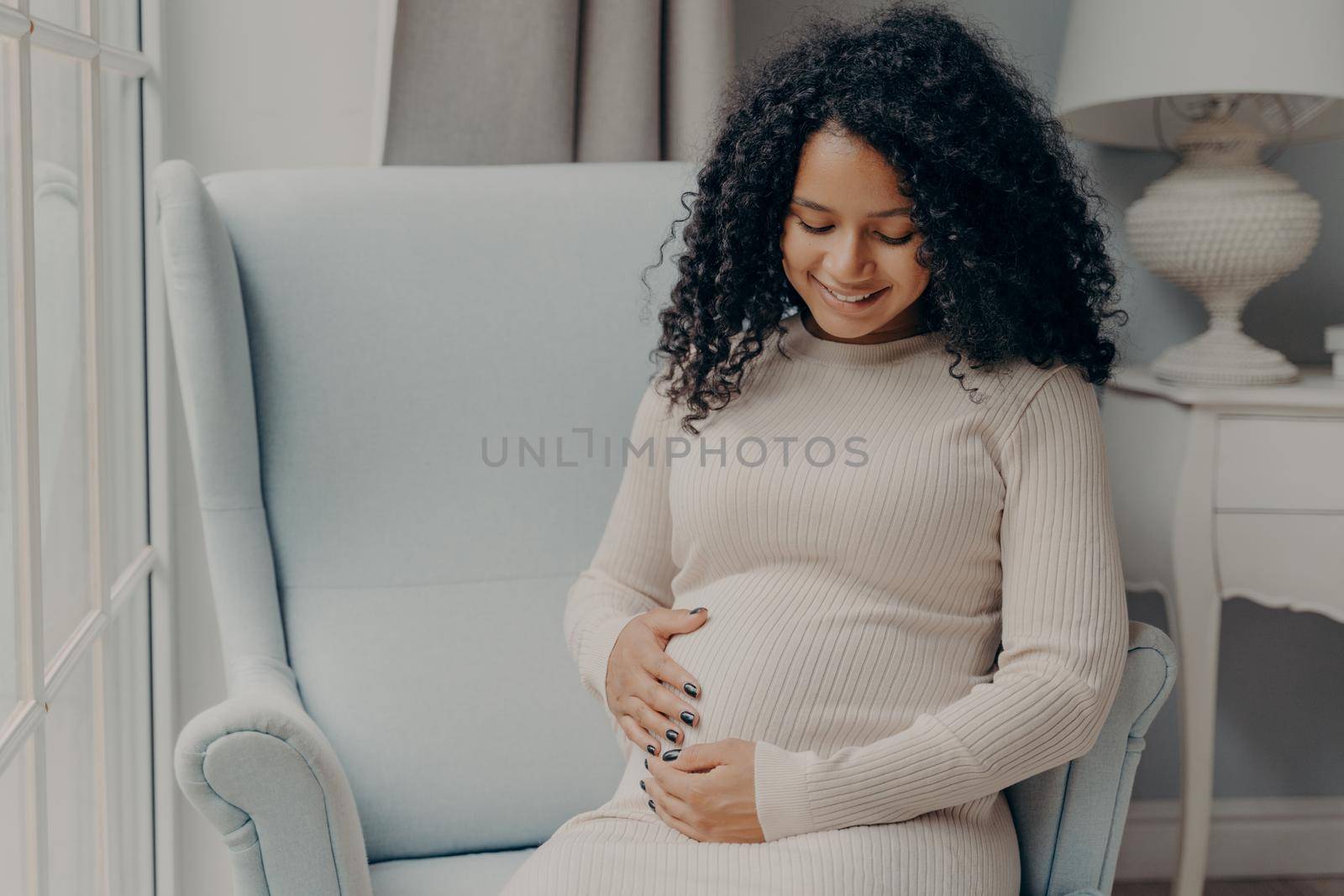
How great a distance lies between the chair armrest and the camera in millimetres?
895

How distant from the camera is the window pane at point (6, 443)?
970 mm

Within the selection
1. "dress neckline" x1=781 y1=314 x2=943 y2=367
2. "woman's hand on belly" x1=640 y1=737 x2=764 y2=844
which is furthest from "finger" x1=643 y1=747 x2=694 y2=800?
"dress neckline" x1=781 y1=314 x2=943 y2=367

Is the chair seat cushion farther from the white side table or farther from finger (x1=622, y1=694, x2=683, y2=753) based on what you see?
the white side table

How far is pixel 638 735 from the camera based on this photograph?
1.03m

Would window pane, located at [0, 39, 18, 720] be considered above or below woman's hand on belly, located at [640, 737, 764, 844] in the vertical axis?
above

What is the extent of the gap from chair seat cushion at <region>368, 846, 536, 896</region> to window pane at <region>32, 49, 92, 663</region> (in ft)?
1.33

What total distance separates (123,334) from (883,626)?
107 cm

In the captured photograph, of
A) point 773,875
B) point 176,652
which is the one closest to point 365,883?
point 773,875

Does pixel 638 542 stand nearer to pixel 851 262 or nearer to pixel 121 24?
pixel 851 262

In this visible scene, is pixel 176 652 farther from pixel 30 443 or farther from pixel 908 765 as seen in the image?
pixel 908 765

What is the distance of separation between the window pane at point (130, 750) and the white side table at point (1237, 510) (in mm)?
1272

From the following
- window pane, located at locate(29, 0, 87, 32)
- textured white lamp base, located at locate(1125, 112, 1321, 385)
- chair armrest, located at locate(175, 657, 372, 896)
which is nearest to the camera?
chair armrest, located at locate(175, 657, 372, 896)

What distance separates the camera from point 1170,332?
1788 millimetres

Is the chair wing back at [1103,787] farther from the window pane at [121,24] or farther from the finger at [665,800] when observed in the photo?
the window pane at [121,24]
